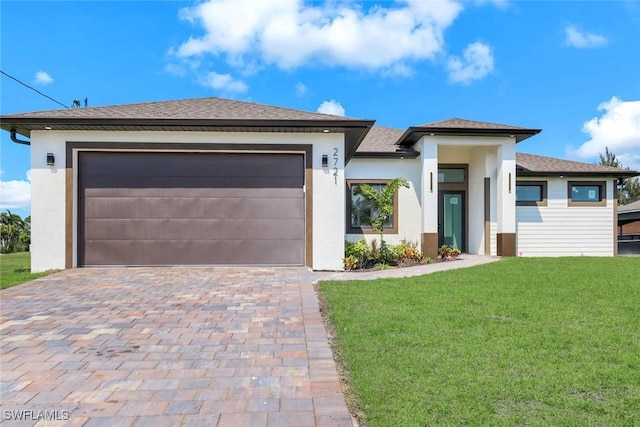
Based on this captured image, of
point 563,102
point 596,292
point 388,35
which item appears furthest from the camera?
point 563,102

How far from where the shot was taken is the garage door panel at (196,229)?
888 centimetres

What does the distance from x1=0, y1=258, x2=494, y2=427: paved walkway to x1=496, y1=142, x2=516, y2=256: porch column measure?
774 centimetres

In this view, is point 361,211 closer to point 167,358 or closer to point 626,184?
point 167,358

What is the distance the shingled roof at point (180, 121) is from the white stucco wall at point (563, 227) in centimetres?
721

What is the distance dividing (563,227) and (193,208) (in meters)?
11.8

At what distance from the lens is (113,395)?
2.77m

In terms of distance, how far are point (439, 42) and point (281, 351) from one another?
1149 centimetres

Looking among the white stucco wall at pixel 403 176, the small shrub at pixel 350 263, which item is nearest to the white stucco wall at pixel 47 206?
the small shrub at pixel 350 263

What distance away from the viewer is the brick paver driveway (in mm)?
2543

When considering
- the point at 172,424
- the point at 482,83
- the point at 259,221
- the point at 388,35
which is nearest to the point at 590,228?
the point at 482,83

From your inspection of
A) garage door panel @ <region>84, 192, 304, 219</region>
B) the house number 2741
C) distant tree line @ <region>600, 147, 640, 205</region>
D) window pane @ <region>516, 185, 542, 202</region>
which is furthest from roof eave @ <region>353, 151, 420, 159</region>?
distant tree line @ <region>600, 147, 640, 205</region>

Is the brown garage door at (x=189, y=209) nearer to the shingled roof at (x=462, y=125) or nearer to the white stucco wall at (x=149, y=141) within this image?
the white stucco wall at (x=149, y=141)

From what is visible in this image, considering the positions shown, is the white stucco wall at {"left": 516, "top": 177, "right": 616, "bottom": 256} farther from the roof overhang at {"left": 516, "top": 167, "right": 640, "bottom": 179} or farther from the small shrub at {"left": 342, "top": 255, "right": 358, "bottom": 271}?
the small shrub at {"left": 342, "top": 255, "right": 358, "bottom": 271}

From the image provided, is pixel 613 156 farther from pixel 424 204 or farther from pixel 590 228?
pixel 424 204
